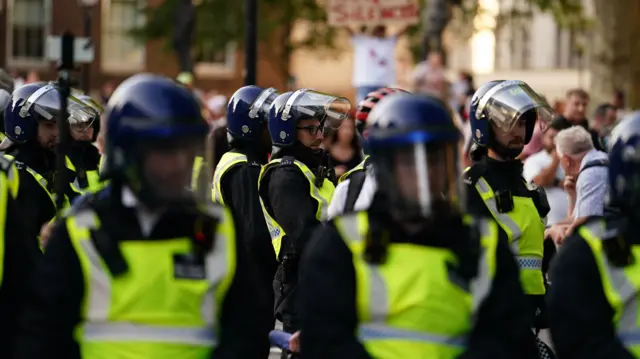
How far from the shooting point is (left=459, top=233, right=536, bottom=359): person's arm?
4.64 metres

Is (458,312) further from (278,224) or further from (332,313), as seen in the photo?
(278,224)

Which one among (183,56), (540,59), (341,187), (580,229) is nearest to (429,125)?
(580,229)

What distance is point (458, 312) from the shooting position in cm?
462

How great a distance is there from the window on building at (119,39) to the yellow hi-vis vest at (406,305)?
38.9 meters

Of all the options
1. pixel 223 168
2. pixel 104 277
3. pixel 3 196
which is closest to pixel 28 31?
pixel 223 168

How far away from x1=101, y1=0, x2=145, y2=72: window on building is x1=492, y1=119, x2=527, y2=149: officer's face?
119 feet

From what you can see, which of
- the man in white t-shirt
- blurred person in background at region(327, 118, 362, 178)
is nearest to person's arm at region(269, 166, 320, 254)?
blurred person in background at region(327, 118, 362, 178)

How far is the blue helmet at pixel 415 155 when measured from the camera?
473 centimetres

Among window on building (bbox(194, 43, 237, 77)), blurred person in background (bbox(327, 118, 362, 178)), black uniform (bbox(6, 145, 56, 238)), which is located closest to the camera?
black uniform (bbox(6, 145, 56, 238))

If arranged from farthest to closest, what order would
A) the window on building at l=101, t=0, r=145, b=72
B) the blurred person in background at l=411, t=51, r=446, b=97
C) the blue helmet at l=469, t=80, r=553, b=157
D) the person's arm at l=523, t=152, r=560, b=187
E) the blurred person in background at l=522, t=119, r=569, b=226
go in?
the window on building at l=101, t=0, r=145, b=72 → the blurred person in background at l=411, t=51, r=446, b=97 → the person's arm at l=523, t=152, r=560, b=187 → the blurred person in background at l=522, t=119, r=569, b=226 → the blue helmet at l=469, t=80, r=553, b=157

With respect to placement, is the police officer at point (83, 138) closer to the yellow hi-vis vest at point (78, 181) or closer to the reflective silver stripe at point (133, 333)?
the yellow hi-vis vest at point (78, 181)

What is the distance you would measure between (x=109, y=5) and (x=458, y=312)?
3995 cm

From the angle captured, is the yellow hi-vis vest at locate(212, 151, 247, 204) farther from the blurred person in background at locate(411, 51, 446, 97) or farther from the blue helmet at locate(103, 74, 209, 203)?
the blurred person in background at locate(411, 51, 446, 97)

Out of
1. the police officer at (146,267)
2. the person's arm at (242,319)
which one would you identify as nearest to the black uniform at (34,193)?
the police officer at (146,267)
